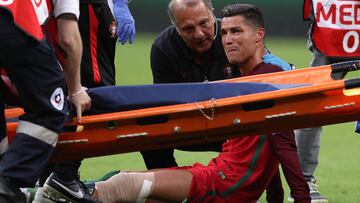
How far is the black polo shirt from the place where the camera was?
5.70 meters

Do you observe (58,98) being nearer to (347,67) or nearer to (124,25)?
(347,67)

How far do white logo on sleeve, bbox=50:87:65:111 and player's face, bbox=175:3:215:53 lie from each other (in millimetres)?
1561

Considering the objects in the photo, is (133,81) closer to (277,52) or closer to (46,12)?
(277,52)

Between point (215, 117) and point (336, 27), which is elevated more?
point (215, 117)

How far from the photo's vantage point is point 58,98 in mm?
4094

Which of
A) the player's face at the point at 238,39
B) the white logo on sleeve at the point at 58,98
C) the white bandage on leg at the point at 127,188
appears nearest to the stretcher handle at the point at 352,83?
the player's face at the point at 238,39

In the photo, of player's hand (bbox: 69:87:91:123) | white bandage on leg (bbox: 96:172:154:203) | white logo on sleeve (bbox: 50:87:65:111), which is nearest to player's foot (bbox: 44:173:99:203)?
white bandage on leg (bbox: 96:172:154:203)

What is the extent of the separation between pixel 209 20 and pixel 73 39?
4.81ft

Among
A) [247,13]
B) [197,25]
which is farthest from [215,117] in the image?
[197,25]

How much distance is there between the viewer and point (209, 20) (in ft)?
18.2

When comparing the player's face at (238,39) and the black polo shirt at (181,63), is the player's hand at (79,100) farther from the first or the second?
the black polo shirt at (181,63)

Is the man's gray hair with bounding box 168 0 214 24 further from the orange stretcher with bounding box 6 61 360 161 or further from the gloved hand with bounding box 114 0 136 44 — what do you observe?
the orange stretcher with bounding box 6 61 360 161

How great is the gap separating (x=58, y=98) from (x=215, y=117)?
2.26 ft

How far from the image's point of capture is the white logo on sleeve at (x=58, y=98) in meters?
4.06
